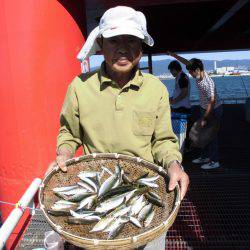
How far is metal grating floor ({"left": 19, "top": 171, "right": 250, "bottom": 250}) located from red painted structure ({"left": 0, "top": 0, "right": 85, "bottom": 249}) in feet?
2.46

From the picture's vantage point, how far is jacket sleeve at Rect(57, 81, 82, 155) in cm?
284

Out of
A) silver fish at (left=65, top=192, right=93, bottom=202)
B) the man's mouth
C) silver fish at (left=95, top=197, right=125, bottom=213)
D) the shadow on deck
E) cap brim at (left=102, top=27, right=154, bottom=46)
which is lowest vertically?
the shadow on deck

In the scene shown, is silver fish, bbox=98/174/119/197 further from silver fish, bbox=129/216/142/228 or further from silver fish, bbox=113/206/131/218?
silver fish, bbox=129/216/142/228

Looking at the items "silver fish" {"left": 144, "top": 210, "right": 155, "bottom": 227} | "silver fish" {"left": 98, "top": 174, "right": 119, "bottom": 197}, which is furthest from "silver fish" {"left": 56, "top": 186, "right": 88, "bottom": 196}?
"silver fish" {"left": 144, "top": 210, "right": 155, "bottom": 227}

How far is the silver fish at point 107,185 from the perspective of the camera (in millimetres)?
2875

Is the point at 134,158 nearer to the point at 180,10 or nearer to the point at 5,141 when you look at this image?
the point at 5,141

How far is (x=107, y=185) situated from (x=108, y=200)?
110mm

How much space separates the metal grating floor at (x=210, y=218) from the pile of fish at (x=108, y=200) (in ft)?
5.55

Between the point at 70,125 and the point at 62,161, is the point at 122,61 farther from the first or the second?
the point at 62,161

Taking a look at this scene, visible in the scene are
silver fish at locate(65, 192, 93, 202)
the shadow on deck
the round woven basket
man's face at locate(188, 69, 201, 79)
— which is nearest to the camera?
the round woven basket

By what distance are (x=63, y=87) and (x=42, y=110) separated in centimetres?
44

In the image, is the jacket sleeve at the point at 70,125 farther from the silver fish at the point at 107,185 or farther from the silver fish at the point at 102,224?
the silver fish at the point at 102,224

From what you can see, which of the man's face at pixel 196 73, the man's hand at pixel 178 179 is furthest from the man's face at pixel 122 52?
the man's face at pixel 196 73

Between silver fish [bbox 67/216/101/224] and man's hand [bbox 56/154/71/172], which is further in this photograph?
man's hand [bbox 56/154/71/172]
